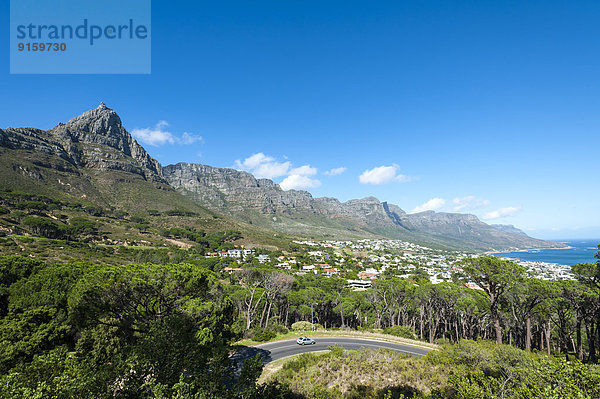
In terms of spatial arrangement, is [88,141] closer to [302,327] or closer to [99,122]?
[99,122]

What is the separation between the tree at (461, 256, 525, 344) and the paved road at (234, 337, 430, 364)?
832 centimetres

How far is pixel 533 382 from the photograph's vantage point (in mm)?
8266

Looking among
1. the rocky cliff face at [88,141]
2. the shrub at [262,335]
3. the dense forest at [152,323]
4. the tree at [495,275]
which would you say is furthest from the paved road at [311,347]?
the rocky cliff face at [88,141]

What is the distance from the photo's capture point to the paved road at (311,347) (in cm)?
2380

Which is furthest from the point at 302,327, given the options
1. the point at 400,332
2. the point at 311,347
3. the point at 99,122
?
the point at 99,122

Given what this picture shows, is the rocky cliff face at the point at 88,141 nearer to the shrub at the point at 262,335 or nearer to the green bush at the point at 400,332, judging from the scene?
A: the shrub at the point at 262,335

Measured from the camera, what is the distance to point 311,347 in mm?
26000

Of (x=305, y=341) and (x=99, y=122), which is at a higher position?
(x=99, y=122)

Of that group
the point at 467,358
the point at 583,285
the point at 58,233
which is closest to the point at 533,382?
the point at 467,358

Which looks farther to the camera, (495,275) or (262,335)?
(262,335)

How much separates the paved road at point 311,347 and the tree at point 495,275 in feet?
27.3

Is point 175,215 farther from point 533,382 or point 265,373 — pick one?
point 533,382

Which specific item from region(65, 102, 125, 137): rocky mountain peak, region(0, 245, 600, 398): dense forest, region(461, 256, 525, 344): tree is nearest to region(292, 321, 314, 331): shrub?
region(0, 245, 600, 398): dense forest

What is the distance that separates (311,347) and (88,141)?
20885cm
